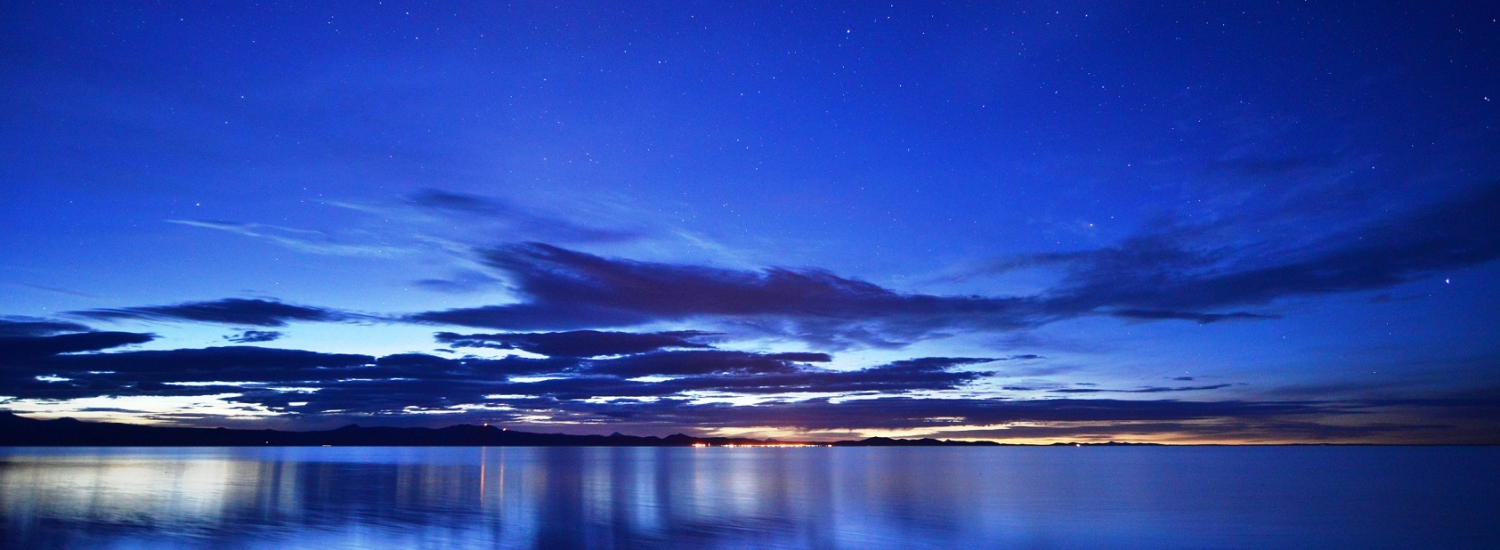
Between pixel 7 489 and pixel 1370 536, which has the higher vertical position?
pixel 7 489

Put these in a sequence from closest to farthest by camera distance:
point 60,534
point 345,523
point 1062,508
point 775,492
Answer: point 60,534, point 345,523, point 1062,508, point 775,492

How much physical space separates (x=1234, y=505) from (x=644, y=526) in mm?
30764

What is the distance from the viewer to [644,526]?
31609mm

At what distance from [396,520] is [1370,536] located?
3405 cm

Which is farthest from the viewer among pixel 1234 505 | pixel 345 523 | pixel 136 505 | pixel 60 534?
pixel 1234 505

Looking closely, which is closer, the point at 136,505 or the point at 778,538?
the point at 778,538

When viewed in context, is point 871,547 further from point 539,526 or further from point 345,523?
point 345,523

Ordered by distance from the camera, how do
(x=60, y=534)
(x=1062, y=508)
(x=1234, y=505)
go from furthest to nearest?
1. (x=1234, y=505)
2. (x=1062, y=508)
3. (x=60, y=534)

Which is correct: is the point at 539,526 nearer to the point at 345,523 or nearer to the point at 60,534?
the point at 345,523

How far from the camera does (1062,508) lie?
42.6m

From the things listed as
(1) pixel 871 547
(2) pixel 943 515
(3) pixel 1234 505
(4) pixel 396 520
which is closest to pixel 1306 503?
(3) pixel 1234 505

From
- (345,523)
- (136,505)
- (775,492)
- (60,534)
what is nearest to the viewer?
(60,534)

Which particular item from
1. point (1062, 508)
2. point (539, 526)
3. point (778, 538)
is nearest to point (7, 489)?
point (539, 526)

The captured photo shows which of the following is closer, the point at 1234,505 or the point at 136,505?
the point at 136,505
